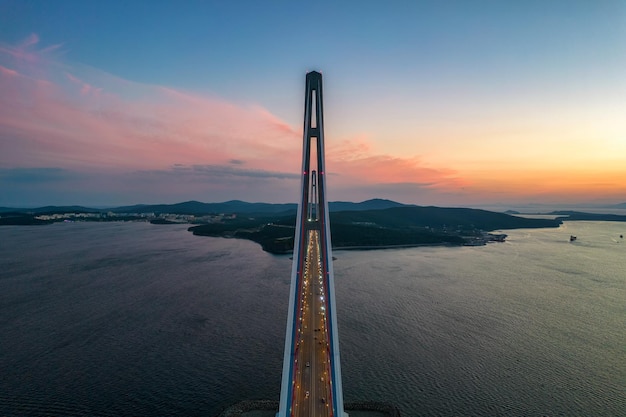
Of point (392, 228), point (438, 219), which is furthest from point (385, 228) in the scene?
point (438, 219)

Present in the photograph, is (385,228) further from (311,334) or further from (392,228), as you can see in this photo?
(311,334)

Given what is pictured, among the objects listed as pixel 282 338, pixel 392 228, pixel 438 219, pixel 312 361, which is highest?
pixel 438 219

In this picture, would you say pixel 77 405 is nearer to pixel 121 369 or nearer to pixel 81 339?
pixel 121 369

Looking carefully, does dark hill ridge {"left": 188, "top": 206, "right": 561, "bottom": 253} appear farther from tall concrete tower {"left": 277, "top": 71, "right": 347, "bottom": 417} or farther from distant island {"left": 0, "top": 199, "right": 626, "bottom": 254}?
tall concrete tower {"left": 277, "top": 71, "right": 347, "bottom": 417}

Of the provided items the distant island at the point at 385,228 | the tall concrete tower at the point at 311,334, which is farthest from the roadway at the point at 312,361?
the distant island at the point at 385,228

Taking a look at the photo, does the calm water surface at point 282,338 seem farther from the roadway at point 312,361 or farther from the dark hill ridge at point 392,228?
the dark hill ridge at point 392,228

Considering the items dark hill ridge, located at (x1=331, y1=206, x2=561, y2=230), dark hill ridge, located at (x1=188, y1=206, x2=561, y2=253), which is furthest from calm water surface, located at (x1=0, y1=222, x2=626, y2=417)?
dark hill ridge, located at (x1=331, y1=206, x2=561, y2=230)

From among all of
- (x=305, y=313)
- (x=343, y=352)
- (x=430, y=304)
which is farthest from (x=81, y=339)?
(x=430, y=304)
